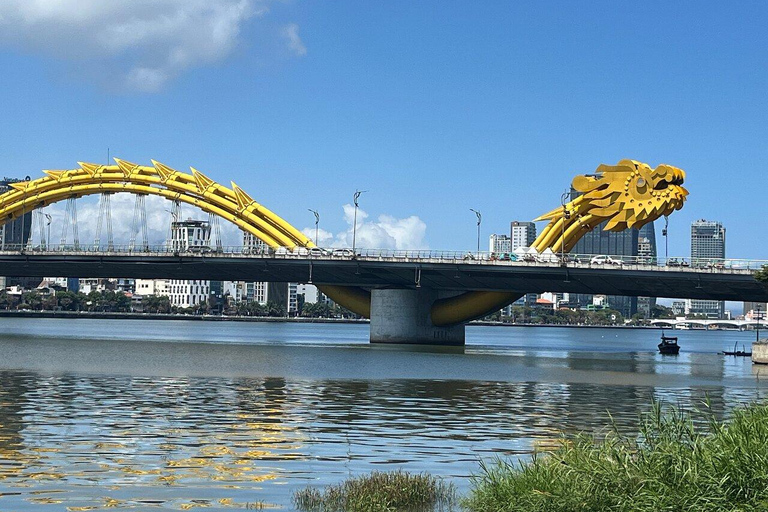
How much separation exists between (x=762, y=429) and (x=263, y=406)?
27657mm

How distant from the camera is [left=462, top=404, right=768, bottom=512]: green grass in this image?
18.4 meters

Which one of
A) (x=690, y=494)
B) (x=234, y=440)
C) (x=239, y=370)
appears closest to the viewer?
(x=690, y=494)

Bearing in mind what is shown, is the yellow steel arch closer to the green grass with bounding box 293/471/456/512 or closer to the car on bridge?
the car on bridge

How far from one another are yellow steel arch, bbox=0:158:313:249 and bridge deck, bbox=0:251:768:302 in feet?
30.2

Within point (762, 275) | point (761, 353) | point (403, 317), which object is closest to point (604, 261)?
point (762, 275)

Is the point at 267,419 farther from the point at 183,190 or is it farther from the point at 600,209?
the point at 183,190

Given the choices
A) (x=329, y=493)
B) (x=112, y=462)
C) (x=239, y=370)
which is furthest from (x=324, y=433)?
(x=239, y=370)

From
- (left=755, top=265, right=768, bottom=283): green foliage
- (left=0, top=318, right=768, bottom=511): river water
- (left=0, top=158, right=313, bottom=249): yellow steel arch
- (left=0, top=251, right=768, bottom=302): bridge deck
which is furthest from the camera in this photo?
(left=0, top=158, right=313, bottom=249): yellow steel arch

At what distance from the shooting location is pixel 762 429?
794 inches

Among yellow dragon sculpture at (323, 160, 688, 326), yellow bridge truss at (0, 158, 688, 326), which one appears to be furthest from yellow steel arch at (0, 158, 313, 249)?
yellow dragon sculpture at (323, 160, 688, 326)

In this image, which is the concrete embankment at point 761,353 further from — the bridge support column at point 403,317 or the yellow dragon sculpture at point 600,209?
the bridge support column at point 403,317

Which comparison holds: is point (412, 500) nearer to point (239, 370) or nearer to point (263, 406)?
point (263, 406)

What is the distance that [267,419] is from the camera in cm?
3988

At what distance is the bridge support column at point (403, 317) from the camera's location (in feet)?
416
